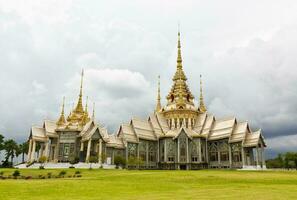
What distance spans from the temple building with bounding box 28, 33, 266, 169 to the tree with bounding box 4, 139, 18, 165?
10.1 metres

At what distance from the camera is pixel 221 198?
15523 millimetres

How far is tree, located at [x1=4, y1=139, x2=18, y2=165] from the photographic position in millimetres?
69125

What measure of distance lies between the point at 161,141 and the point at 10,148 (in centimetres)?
3741

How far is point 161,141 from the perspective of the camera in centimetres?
7356

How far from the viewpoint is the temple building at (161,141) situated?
61375 mm

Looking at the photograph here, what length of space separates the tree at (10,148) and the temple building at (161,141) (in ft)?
33.0

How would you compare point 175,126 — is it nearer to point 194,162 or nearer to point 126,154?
point 194,162

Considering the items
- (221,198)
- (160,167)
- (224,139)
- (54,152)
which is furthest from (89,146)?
(221,198)

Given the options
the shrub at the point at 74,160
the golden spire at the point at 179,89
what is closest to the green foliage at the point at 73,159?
the shrub at the point at 74,160

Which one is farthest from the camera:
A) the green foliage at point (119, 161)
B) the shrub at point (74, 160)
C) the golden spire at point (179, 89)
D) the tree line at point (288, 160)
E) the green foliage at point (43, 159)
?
the golden spire at point (179, 89)

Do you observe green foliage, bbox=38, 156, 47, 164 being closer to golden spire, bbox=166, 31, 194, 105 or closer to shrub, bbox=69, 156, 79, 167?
shrub, bbox=69, 156, 79, 167

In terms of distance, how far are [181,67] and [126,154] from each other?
39983mm

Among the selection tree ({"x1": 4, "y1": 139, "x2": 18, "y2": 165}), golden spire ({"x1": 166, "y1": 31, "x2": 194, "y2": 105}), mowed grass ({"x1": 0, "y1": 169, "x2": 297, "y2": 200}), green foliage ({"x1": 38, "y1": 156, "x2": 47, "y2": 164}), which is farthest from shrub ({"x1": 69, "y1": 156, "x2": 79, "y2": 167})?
golden spire ({"x1": 166, "y1": 31, "x2": 194, "y2": 105})

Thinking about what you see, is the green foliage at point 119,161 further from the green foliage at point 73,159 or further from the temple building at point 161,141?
the green foliage at point 73,159
